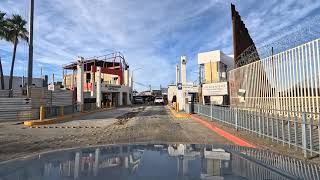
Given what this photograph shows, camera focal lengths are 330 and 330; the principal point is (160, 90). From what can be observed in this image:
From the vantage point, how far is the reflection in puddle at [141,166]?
4.68 meters

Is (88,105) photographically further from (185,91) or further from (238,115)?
(238,115)

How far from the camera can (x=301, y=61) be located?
561 inches

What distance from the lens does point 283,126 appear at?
34.3ft

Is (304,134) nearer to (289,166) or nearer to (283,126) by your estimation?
(283,126)

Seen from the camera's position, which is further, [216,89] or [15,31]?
[15,31]

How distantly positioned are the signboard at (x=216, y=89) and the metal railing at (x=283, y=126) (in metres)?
8.88

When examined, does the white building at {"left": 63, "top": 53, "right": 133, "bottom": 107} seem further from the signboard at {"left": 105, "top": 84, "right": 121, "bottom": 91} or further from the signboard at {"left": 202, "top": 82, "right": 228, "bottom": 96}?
the signboard at {"left": 202, "top": 82, "right": 228, "bottom": 96}

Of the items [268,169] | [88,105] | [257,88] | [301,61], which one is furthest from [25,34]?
[268,169]

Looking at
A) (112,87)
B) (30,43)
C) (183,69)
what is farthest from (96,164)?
(112,87)

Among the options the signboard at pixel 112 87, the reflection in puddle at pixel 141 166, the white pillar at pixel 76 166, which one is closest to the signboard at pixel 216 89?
the reflection in puddle at pixel 141 166

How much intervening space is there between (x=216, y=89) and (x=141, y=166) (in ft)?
75.3

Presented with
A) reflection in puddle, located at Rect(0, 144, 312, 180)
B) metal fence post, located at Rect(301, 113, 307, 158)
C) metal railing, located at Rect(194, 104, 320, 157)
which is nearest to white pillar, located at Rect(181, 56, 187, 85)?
metal railing, located at Rect(194, 104, 320, 157)

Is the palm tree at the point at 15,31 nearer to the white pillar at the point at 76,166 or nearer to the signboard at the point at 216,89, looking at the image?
the signboard at the point at 216,89

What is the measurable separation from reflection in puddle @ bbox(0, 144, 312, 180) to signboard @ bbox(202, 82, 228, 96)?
20.3 metres
